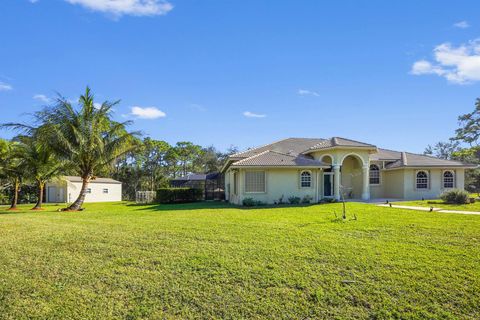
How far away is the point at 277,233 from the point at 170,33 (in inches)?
442

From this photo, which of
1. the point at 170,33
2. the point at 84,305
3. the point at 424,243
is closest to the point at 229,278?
the point at 84,305

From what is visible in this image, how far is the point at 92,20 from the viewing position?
13438 mm

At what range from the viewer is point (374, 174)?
27953 mm

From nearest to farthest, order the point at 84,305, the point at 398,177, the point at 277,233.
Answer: the point at 84,305 → the point at 277,233 → the point at 398,177

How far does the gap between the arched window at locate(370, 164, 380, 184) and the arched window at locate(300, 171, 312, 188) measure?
29.5ft

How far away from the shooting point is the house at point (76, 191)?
36.9 metres

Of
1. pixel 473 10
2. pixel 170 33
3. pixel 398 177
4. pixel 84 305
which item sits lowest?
pixel 84 305

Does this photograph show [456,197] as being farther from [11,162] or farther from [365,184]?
[11,162]

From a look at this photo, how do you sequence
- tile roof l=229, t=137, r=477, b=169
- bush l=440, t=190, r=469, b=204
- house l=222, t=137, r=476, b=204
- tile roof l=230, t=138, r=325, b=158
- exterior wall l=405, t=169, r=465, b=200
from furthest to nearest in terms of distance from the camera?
1. tile roof l=230, t=138, r=325, b=158
2. exterior wall l=405, t=169, r=465, b=200
3. tile roof l=229, t=137, r=477, b=169
4. house l=222, t=137, r=476, b=204
5. bush l=440, t=190, r=469, b=204

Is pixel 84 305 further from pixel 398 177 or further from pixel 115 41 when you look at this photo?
pixel 398 177

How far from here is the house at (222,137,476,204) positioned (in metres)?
21.5

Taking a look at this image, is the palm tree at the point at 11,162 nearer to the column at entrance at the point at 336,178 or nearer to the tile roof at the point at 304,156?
the tile roof at the point at 304,156

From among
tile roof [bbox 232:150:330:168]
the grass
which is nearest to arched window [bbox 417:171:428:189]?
tile roof [bbox 232:150:330:168]

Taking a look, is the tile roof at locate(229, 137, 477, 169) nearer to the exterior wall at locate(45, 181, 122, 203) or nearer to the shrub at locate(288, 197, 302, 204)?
the shrub at locate(288, 197, 302, 204)
